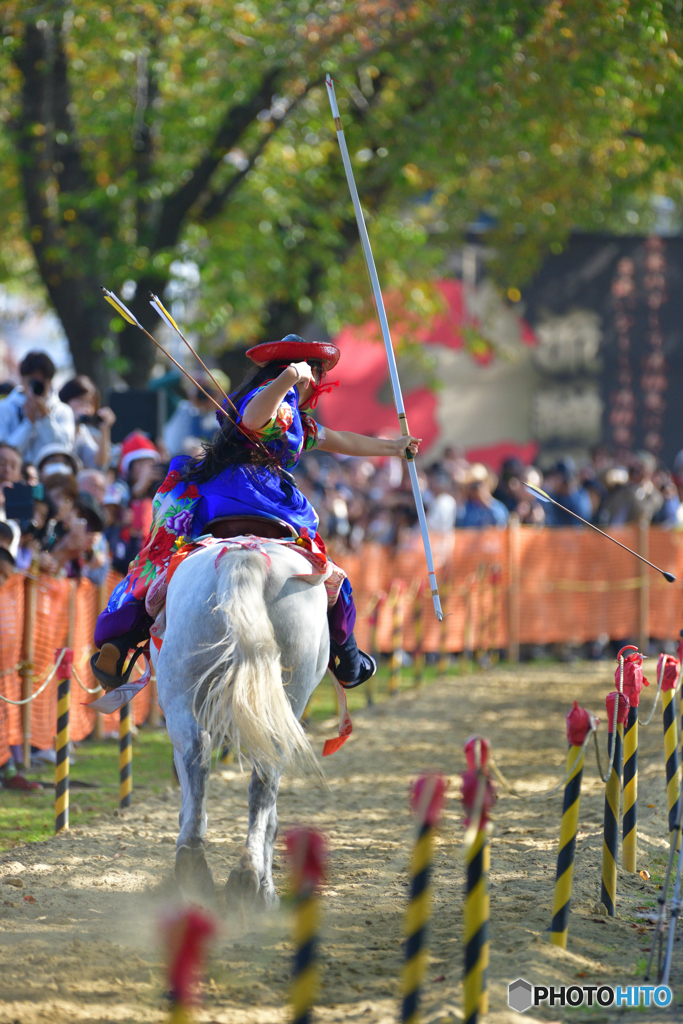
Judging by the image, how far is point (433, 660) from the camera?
15062 millimetres

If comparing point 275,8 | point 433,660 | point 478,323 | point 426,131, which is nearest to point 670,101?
point 426,131

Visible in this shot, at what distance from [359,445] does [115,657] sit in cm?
165

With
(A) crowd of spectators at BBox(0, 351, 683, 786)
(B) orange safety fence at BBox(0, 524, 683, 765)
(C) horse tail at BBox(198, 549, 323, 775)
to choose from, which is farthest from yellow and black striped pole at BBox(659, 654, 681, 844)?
(B) orange safety fence at BBox(0, 524, 683, 765)

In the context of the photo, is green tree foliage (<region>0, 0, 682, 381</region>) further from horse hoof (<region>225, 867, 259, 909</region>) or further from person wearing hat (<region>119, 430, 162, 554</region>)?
horse hoof (<region>225, 867, 259, 909</region>)

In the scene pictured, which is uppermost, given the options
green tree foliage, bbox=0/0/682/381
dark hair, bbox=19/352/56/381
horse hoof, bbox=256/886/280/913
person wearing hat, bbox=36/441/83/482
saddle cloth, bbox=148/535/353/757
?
green tree foliage, bbox=0/0/682/381

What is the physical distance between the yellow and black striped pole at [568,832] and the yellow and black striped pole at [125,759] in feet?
10.8

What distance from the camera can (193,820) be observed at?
464 centimetres

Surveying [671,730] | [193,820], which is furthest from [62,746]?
[671,730]

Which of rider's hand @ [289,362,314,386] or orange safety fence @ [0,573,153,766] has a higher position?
rider's hand @ [289,362,314,386]

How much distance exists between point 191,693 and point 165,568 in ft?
2.31

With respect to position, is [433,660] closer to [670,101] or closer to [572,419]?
[670,101]

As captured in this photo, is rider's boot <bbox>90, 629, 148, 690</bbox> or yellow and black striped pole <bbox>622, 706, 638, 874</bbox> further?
yellow and black striped pole <bbox>622, 706, 638, 874</bbox>

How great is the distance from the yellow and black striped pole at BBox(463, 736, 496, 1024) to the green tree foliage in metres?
9.85

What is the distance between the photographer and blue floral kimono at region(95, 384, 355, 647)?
517 centimetres
